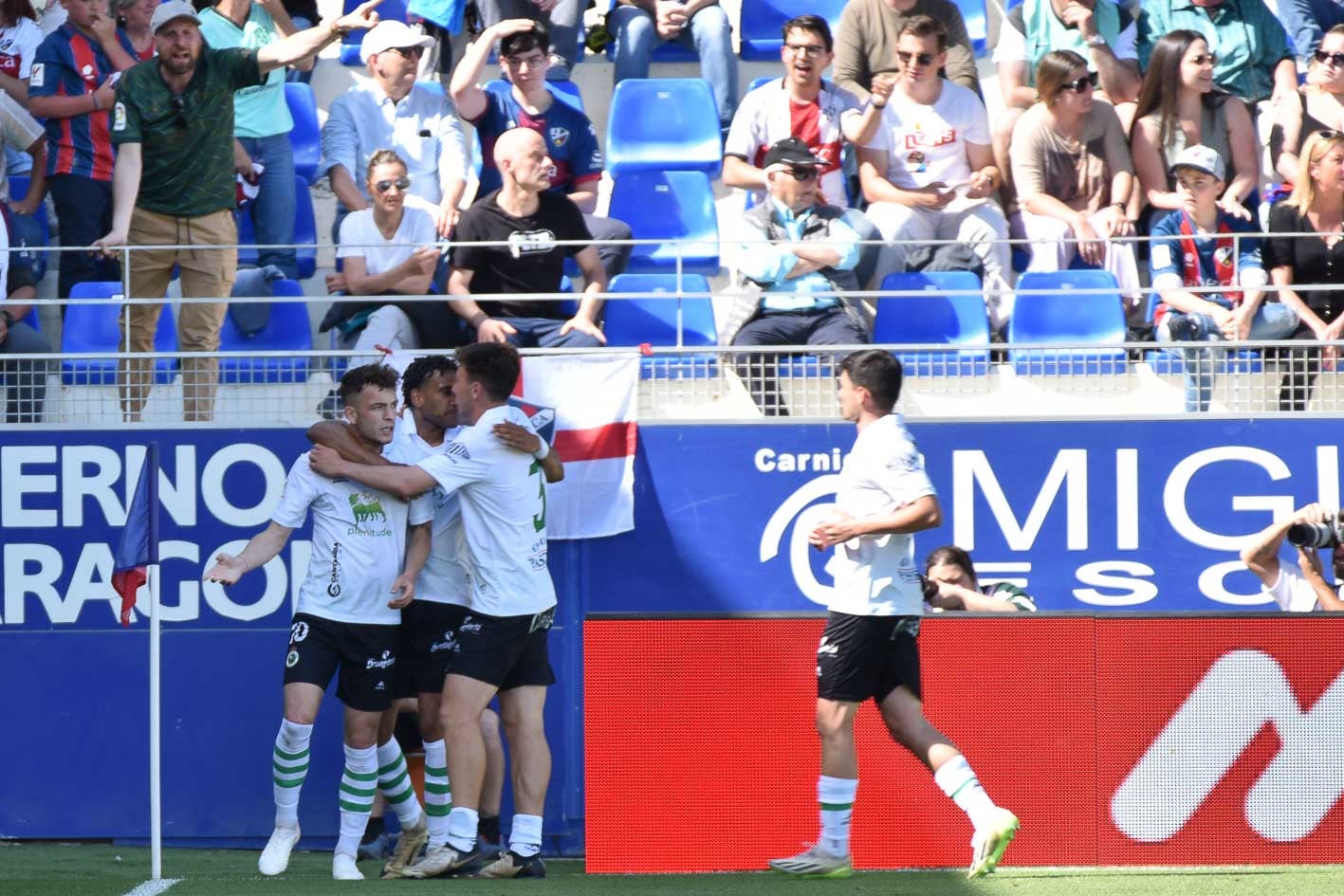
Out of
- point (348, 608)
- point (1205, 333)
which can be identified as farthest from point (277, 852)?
point (1205, 333)

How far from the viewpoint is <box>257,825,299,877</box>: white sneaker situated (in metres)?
6.82

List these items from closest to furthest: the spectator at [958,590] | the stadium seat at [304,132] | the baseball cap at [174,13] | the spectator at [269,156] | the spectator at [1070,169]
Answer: the spectator at [958,590], the baseball cap at [174,13], the spectator at [1070,169], the spectator at [269,156], the stadium seat at [304,132]

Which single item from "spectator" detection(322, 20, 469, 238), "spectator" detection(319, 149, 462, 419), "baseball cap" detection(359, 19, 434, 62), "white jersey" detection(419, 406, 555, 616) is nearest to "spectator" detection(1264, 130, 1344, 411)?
"white jersey" detection(419, 406, 555, 616)

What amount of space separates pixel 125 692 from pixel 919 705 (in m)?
3.78

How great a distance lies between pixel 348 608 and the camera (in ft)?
22.7

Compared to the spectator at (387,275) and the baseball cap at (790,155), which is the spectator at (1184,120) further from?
the spectator at (387,275)

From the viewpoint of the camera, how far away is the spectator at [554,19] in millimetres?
10781

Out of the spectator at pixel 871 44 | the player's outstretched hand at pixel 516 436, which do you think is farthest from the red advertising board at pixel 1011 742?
the spectator at pixel 871 44

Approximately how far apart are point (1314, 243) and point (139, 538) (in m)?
5.95

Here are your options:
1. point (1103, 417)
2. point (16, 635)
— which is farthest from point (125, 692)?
point (1103, 417)

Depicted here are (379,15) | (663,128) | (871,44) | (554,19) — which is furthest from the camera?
(379,15)

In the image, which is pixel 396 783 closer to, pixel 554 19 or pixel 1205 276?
pixel 1205 276

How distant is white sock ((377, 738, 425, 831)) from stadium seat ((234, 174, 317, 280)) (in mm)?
3681

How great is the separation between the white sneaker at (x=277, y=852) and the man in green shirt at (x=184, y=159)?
104 inches
